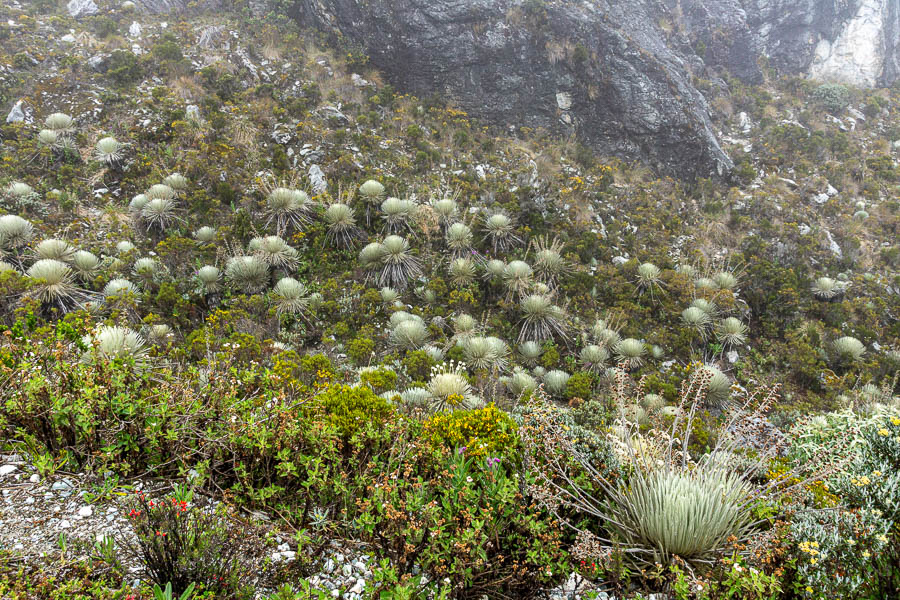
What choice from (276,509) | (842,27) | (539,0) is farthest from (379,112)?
(842,27)

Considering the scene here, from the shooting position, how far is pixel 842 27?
705 inches

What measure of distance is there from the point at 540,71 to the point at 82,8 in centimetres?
1423

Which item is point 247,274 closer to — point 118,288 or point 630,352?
point 118,288

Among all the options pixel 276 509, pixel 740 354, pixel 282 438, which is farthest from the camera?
pixel 740 354

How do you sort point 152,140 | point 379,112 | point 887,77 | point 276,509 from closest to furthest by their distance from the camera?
point 276,509 → point 152,140 → point 379,112 → point 887,77

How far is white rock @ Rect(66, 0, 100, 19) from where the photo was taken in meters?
12.3

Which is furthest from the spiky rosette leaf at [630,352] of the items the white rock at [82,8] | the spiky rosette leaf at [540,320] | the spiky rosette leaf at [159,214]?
the white rock at [82,8]

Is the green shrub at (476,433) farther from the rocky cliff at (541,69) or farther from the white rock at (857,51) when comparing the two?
the white rock at (857,51)

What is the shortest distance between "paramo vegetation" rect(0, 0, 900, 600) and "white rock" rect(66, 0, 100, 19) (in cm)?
36

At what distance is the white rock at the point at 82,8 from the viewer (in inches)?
484

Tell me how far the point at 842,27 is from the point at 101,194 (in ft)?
92.3

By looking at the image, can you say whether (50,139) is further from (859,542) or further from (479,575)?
(859,542)

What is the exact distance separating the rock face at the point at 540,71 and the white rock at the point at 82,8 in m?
6.54

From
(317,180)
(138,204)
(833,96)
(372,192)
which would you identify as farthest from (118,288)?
(833,96)
